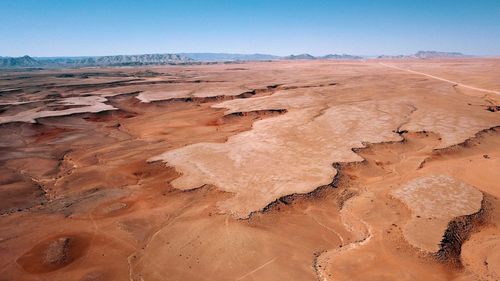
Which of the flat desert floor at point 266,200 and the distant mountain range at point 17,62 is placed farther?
the distant mountain range at point 17,62

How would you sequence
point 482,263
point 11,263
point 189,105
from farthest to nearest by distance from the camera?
point 189,105, point 11,263, point 482,263

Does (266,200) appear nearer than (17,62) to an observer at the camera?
Yes

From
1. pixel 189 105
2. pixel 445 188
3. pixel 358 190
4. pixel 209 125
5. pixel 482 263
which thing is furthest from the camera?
pixel 189 105

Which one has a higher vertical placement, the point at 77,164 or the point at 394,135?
the point at 394,135

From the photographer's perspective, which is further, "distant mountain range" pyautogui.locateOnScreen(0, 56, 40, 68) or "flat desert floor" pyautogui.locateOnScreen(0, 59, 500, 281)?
"distant mountain range" pyautogui.locateOnScreen(0, 56, 40, 68)

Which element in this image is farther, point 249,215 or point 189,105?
point 189,105

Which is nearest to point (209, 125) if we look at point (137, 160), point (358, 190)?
point (137, 160)

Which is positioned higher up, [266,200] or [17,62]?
[266,200]

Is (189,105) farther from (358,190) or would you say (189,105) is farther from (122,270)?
(122,270)
